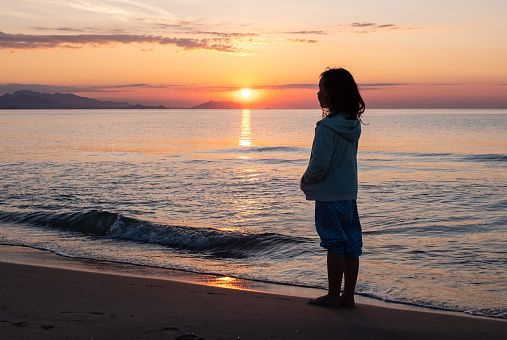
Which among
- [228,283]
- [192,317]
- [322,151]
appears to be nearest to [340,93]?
[322,151]

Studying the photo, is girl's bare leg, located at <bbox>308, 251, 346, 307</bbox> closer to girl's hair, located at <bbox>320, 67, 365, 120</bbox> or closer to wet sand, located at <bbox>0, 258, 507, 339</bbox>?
wet sand, located at <bbox>0, 258, 507, 339</bbox>

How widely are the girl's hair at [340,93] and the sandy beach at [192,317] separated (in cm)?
177

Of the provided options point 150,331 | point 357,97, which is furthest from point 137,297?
Result: point 357,97

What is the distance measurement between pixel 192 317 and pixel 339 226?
1.47m

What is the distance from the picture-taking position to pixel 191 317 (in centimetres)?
445

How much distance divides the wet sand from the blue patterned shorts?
587mm

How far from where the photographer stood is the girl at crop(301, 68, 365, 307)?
462 centimetres

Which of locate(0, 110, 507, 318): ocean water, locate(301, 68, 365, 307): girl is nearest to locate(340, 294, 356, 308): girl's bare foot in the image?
locate(301, 68, 365, 307): girl

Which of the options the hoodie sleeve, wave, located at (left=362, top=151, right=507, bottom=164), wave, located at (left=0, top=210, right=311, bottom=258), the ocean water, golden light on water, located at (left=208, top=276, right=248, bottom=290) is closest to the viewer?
the hoodie sleeve

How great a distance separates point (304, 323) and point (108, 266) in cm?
414

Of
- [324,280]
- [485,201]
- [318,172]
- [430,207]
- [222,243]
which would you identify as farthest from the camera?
[485,201]

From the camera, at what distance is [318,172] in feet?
15.2

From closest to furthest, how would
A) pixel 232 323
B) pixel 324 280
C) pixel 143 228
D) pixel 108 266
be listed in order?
1. pixel 232 323
2. pixel 324 280
3. pixel 108 266
4. pixel 143 228

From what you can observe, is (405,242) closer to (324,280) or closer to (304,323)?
(324,280)
